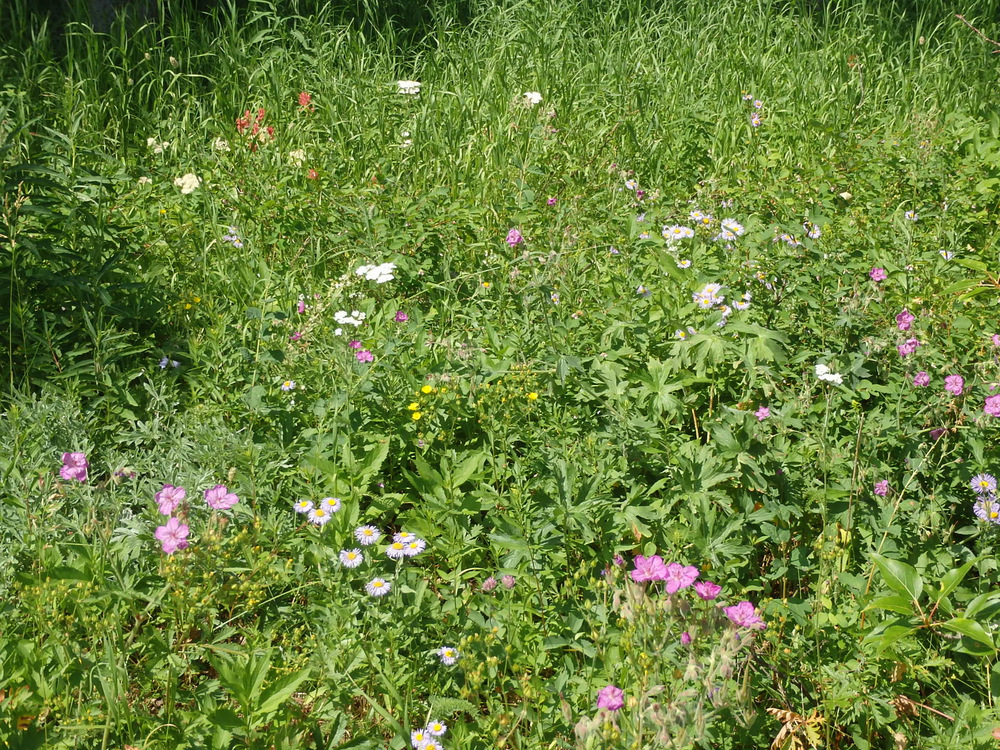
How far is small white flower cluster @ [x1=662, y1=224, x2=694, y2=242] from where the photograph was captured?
3.12 metres

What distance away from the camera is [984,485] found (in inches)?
83.0

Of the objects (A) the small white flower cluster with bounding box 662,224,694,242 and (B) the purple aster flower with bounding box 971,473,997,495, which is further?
(A) the small white flower cluster with bounding box 662,224,694,242

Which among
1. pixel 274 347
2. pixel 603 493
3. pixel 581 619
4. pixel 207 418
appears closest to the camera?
pixel 581 619

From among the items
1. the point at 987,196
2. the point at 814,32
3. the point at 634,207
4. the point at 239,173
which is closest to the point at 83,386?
the point at 239,173

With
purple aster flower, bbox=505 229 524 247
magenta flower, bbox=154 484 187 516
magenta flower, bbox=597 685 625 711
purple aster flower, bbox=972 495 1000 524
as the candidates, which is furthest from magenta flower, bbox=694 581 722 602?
purple aster flower, bbox=505 229 524 247

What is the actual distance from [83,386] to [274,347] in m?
0.59

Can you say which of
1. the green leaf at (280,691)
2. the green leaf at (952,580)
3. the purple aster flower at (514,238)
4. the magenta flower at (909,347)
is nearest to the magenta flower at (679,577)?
the green leaf at (952,580)

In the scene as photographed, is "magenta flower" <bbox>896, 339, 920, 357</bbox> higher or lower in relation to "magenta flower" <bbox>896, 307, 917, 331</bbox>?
higher

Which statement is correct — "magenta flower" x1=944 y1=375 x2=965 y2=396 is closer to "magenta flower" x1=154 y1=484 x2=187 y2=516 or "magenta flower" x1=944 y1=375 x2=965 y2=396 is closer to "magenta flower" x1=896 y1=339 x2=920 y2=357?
"magenta flower" x1=896 y1=339 x2=920 y2=357

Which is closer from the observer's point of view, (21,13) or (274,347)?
(274,347)

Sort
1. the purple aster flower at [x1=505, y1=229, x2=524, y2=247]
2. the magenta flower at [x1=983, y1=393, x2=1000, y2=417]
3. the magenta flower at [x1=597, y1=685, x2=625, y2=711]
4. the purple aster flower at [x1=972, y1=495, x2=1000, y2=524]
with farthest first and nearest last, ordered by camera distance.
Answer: the purple aster flower at [x1=505, y1=229, x2=524, y2=247] < the magenta flower at [x1=983, y1=393, x2=1000, y2=417] < the purple aster flower at [x1=972, y1=495, x2=1000, y2=524] < the magenta flower at [x1=597, y1=685, x2=625, y2=711]

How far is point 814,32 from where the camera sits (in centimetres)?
574

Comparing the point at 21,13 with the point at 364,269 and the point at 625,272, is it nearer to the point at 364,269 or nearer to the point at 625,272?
the point at 364,269

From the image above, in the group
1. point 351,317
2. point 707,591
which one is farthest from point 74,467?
point 707,591
